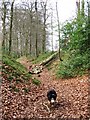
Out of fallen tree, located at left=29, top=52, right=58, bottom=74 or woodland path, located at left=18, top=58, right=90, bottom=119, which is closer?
woodland path, located at left=18, top=58, right=90, bottom=119

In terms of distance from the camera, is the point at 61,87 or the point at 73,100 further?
the point at 61,87

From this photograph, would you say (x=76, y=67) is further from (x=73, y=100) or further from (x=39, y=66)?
(x=39, y=66)

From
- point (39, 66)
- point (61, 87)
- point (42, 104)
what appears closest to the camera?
point (42, 104)

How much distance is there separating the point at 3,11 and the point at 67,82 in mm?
15021

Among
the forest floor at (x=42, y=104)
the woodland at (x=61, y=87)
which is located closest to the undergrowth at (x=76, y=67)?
the woodland at (x=61, y=87)

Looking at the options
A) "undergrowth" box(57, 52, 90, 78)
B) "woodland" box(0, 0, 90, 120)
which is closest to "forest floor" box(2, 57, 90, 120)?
"woodland" box(0, 0, 90, 120)

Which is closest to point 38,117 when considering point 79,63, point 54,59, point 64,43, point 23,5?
point 79,63

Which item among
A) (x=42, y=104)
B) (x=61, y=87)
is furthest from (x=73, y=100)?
(x=61, y=87)

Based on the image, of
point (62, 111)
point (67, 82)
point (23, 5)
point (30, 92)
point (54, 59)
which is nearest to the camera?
point (62, 111)

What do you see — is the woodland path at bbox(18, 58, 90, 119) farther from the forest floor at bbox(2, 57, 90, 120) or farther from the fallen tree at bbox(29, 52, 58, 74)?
the fallen tree at bbox(29, 52, 58, 74)

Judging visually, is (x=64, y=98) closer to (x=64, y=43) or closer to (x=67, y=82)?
(x=67, y=82)

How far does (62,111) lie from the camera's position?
27.3ft

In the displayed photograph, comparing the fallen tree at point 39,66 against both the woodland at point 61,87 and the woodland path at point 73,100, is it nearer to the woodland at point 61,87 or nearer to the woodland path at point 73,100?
the woodland at point 61,87

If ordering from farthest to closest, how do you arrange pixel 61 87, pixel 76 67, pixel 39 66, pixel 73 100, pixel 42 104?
pixel 39 66 → pixel 76 67 → pixel 61 87 → pixel 73 100 → pixel 42 104
